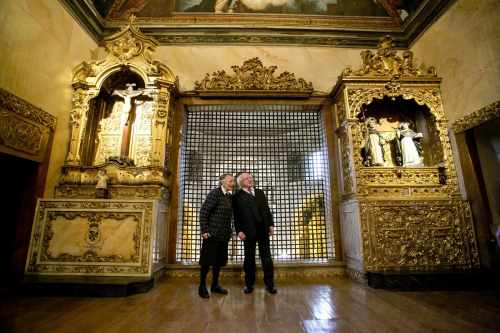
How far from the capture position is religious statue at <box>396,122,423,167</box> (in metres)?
4.37

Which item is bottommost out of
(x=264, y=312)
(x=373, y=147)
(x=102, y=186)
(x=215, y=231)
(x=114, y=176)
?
(x=264, y=312)

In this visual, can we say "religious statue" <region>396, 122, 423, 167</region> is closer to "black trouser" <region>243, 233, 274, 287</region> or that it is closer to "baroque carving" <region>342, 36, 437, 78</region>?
"baroque carving" <region>342, 36, 437, 78</region>

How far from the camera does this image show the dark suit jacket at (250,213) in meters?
3.25

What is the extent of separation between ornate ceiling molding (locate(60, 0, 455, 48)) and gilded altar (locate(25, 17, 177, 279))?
1166mm

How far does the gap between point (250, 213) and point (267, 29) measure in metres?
4.40

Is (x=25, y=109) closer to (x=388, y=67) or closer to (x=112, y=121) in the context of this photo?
(x=112, y=121)

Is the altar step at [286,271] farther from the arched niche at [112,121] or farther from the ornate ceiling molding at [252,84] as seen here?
the ornate ceiling molding at [252,84]

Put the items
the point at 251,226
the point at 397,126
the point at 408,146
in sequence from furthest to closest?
the point at 397,126 < the point at 408,146 < the point at 251,226

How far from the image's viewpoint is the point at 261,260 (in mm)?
3250

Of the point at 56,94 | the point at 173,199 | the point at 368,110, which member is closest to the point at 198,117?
the point at 173,199

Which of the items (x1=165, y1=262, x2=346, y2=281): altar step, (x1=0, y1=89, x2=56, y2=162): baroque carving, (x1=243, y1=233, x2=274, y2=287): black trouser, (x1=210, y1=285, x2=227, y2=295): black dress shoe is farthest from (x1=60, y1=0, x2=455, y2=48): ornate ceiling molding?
(x1=210, y1=285, x2=227, y2=295): black dress shoe

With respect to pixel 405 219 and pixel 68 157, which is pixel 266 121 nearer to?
pixel 405 219

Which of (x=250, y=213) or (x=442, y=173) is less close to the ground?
(x=442, y=173)

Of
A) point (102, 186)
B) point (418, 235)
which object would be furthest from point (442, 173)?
point (102, 186)
